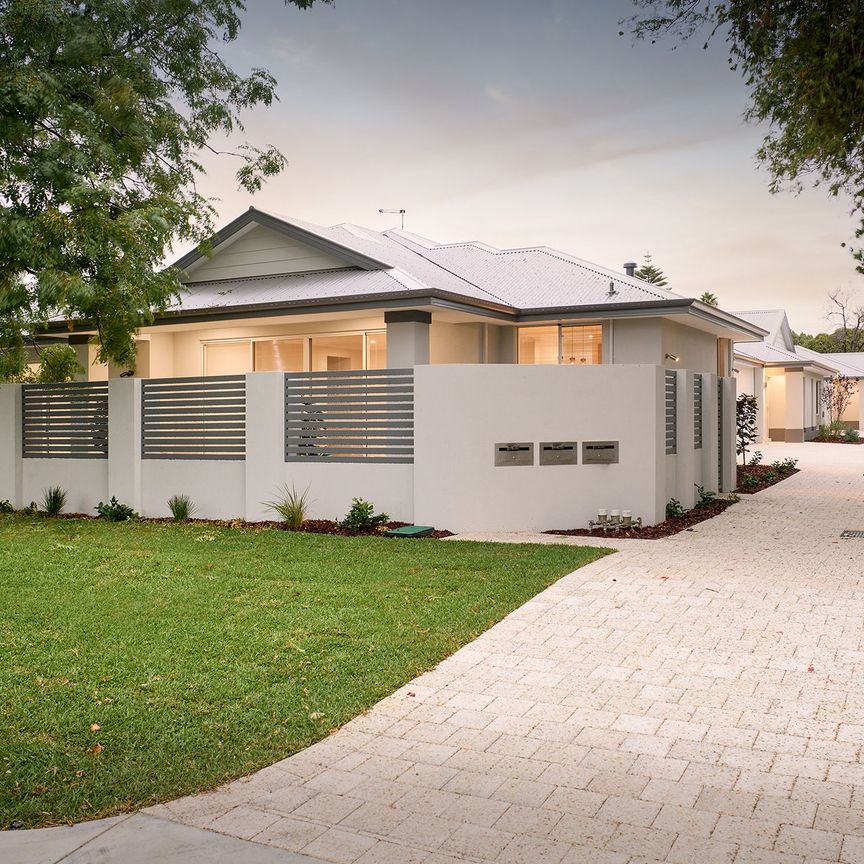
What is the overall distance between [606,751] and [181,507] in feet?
32.5

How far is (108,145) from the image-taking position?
12.1 meters

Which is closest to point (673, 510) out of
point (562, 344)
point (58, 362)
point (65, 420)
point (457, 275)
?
point (562, 344)

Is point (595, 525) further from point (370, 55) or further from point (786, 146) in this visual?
point (370, 55)

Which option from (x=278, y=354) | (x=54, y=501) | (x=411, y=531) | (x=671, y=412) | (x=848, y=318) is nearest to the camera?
(x=411, y=531)

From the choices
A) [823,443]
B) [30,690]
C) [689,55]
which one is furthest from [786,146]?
[823,443]

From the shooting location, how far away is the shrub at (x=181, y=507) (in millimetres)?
13344

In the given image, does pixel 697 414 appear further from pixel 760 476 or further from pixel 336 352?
pixel 336 352

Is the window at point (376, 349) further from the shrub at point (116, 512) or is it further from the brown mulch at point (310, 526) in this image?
the shrub at point (116, 512)

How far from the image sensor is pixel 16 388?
15.4m

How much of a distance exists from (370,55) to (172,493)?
8.55 metres

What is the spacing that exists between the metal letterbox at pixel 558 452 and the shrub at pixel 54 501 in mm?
8108

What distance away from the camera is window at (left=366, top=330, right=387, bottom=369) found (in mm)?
16934

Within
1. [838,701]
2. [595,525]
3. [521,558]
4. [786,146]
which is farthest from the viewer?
[786,146]

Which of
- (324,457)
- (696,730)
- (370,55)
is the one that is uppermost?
(370,55)
